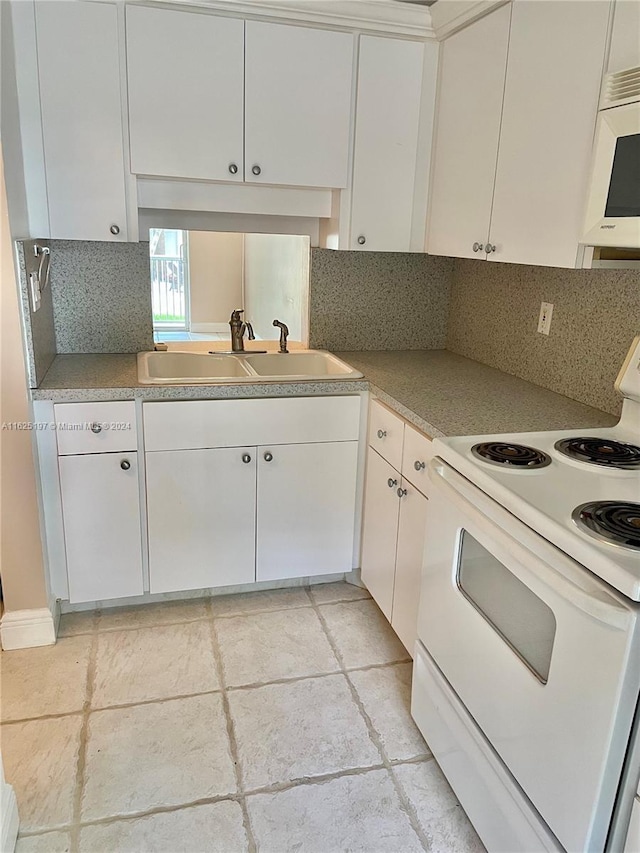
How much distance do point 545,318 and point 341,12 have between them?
1.31m

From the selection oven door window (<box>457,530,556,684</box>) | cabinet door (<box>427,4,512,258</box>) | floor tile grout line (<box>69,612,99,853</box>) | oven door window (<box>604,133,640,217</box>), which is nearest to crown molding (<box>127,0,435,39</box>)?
cabinet door (<box>427,4,512,258</box>)

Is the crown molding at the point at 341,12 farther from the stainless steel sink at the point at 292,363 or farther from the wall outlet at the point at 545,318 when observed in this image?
the stainless steel sink at the point at 292,363

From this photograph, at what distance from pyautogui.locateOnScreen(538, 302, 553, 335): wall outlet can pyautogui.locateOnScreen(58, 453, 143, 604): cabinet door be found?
1557mm

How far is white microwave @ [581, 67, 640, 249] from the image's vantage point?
1.45m

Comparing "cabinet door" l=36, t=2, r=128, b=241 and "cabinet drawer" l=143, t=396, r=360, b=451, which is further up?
"cabinet door" l=36, t=2, r=128, b=241

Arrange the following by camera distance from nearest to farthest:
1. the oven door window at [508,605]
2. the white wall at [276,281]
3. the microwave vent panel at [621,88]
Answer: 1. the oven door window at [508,605]
2. the microwave vent panel at [621,88]
3. the white wall at [276,281]

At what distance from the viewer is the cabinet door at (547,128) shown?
1620 mm

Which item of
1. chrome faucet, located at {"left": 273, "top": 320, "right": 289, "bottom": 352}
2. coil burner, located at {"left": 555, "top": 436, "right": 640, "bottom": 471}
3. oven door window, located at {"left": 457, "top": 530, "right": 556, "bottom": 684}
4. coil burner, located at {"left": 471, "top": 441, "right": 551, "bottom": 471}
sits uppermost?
chrome faucet, located at {"left": 273, "top": 320, "right": 289, "bottom": 352}

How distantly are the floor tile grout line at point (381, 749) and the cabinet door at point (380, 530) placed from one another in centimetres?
23

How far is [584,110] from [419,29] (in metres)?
1.01

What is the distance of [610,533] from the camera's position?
1.16 m

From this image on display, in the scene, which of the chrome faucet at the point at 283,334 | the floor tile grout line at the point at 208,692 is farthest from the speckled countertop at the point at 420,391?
the floor tile grout line at the point at 208,692

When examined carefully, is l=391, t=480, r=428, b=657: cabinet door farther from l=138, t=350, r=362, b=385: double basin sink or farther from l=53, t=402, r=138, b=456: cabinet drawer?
l=53, t=402, r=138, b=456: cabinet drawer

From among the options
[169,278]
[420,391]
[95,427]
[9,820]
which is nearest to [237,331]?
[169,278]
